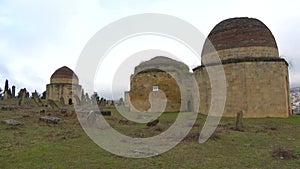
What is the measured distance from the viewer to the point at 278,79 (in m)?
18.3

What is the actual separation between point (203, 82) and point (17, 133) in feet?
50.3

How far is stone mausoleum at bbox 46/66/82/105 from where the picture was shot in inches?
1636

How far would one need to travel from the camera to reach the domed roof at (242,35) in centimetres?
1895

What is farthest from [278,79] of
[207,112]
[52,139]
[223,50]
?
[52,139]

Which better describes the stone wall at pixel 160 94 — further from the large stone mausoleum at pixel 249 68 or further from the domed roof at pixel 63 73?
the domed roof at pixel 63 73

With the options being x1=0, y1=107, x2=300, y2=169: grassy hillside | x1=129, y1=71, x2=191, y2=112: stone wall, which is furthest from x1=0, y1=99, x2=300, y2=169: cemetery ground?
x1=129, y1=71, x2=191, y2=112: stone wall

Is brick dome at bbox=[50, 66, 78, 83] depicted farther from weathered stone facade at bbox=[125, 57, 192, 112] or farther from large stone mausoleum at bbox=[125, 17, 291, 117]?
large stone mausoleum at bbox=[125, 17, 291, 117]

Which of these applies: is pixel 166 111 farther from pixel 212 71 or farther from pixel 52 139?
pixel 52 139

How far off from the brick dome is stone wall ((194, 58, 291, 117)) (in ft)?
103

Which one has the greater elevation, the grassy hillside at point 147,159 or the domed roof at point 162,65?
the domed roof at point 162,65

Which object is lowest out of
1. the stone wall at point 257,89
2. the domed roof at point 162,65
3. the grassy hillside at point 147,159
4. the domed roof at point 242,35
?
the grassy hillside at point 147,159

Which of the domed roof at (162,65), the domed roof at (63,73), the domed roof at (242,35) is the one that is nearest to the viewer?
the domed roof at (242,35)

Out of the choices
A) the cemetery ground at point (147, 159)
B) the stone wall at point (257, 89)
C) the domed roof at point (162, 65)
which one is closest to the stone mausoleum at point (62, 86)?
the domed roof at point (162, 65)

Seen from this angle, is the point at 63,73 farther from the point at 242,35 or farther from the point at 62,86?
the point at 242,35
